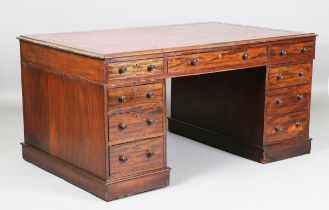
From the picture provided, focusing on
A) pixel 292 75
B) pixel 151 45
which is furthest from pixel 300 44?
pixel 151 45

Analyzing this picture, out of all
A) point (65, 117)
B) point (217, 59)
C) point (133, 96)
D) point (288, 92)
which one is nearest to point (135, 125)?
point (133, 96)

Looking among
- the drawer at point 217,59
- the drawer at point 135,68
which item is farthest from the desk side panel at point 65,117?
the drawer at point 217,59

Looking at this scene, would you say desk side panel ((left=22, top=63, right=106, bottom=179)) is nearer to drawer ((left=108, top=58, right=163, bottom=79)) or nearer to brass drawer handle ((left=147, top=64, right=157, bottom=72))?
drawer ((left=108, top=58, right=163, bottom=79))

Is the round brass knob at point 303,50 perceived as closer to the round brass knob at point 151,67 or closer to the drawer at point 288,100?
the drawer at point 288,100

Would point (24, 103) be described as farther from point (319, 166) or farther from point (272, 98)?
point (319, 166)

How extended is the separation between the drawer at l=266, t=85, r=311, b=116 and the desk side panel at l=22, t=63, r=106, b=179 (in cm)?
123

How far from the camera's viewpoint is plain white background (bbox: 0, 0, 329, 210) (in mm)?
4426

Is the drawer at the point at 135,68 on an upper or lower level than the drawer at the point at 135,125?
upper

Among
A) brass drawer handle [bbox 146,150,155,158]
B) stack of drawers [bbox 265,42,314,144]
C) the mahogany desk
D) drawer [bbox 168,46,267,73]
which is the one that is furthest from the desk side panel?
stack of drawers [bbox 265,42,314,144]

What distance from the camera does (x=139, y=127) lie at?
4.48 metres

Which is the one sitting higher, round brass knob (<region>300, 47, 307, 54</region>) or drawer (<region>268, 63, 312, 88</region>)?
round brass knob (<region>300, 47, 307, 54</region>)

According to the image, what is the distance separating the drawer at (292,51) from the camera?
16.5 ft

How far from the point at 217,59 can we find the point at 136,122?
65 centimetres

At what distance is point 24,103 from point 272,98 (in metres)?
1.56
